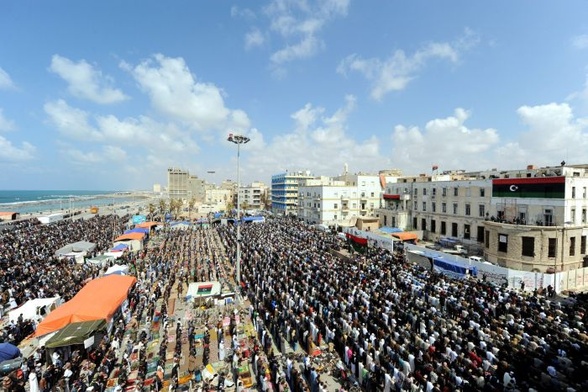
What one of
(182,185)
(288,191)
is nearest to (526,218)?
(288,191)

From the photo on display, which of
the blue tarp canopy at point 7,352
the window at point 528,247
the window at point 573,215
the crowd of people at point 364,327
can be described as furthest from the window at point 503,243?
the blue tarp canopy at point 7,352

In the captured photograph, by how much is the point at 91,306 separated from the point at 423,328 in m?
17.8

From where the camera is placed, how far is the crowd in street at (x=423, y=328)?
1065 centimetres

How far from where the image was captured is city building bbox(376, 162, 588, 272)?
984 inches

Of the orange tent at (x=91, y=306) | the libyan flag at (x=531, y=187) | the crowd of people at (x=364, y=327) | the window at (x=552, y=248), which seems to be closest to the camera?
the crowd of people at (x=364, y=327)

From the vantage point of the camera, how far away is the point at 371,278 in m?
22.4

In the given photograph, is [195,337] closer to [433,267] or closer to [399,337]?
[399,337]

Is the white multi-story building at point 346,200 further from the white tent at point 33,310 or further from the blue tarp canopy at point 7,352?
the blue tarp canopy at point 7,352

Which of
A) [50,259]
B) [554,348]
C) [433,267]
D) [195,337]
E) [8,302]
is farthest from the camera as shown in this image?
[50,259]

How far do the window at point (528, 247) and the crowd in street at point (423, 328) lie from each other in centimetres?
914

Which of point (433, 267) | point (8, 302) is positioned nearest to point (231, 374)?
point (8, 302)

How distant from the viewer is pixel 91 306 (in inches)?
602

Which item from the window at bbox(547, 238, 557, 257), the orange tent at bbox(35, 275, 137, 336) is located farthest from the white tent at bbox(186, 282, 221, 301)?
the window at bbox(547, 238, 557, 257)

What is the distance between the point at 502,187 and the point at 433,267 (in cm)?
1338
